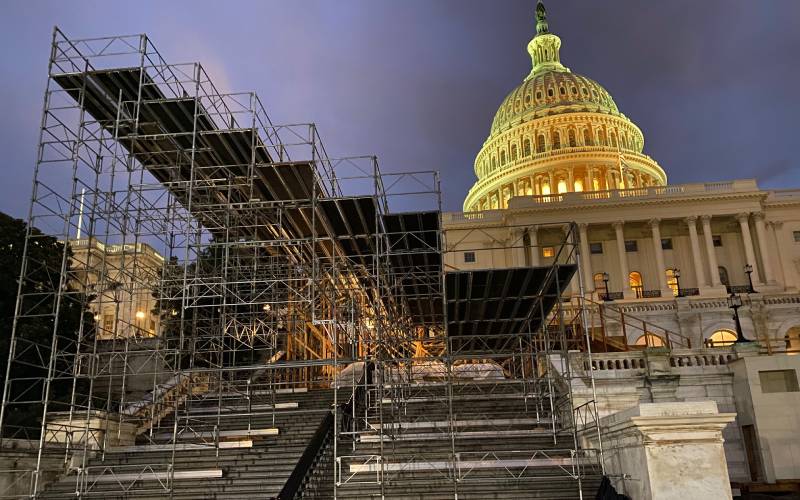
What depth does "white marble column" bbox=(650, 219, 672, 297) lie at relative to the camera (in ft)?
202

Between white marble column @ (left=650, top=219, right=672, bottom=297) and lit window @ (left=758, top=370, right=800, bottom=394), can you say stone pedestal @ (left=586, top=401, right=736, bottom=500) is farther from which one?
white marble column @ (left=650, top=219, right=672, bottom=297)

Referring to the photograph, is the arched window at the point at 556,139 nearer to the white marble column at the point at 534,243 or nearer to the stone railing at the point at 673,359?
the white marble column at the point at 534,243

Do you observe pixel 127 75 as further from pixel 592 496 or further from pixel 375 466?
pixel 592 496

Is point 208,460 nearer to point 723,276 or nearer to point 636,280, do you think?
point 636,280

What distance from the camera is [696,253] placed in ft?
203

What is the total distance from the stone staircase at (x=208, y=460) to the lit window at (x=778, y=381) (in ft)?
44.0

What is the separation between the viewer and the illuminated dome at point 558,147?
90.0 meters

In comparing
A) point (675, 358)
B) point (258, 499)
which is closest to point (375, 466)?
point (258, 499)

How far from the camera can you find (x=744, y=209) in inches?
2459

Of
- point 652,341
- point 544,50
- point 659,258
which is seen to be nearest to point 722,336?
point 652,341

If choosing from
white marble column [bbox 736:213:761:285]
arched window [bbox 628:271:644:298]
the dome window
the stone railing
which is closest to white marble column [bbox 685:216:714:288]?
white marble column [bbox 736:213:761:285]

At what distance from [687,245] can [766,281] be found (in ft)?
24.4

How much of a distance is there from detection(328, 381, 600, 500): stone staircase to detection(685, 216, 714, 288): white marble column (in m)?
44.0

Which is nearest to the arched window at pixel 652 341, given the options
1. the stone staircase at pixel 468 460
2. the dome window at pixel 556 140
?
the stone staircase at pixel 468 460
